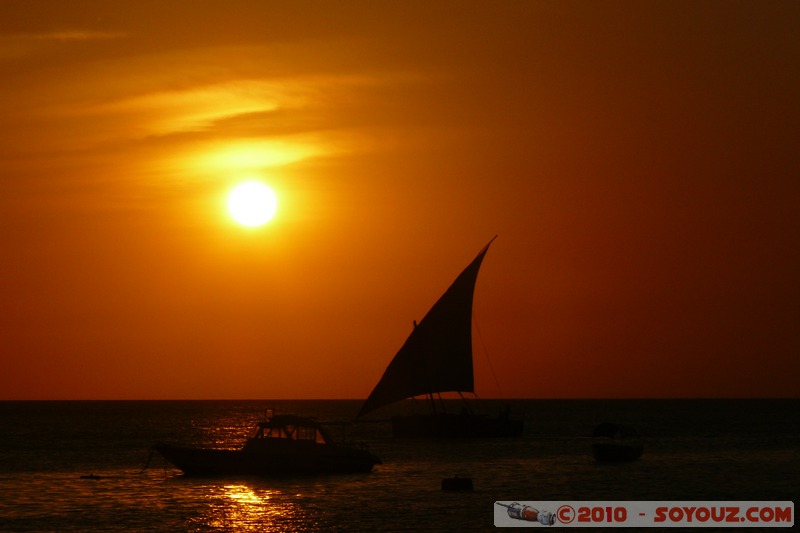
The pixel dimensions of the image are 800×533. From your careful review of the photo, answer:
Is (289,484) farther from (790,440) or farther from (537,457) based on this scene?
(790,440)

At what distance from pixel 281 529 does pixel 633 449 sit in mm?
39553

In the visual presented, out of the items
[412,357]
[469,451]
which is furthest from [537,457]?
[412,357]

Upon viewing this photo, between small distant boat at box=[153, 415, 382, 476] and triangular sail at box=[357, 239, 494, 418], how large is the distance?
25.3 meters

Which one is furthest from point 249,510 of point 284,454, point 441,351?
point 441,351

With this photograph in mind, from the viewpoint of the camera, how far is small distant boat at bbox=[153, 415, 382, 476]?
203 ft

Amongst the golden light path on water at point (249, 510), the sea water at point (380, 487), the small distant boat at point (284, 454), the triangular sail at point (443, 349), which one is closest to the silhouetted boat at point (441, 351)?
the triangular sail at point (443, 349)

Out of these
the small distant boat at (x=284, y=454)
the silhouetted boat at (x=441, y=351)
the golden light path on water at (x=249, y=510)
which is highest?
the silhouetted boat at (x=441, y=351)

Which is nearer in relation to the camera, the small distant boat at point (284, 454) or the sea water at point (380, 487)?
the sea water at point (380, 487)

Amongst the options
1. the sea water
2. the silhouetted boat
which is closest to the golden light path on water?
the sea water

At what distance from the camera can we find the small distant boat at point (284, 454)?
61.8 meters

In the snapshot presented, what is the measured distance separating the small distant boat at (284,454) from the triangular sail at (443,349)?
2532cm

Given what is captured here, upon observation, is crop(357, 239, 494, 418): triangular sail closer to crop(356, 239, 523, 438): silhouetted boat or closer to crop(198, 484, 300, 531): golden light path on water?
crop(356, 239, 523, 438): silhouetted boat

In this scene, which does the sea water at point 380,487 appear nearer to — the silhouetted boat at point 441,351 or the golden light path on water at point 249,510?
the golden light path on water at point 249,510

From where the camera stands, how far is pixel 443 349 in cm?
9238
